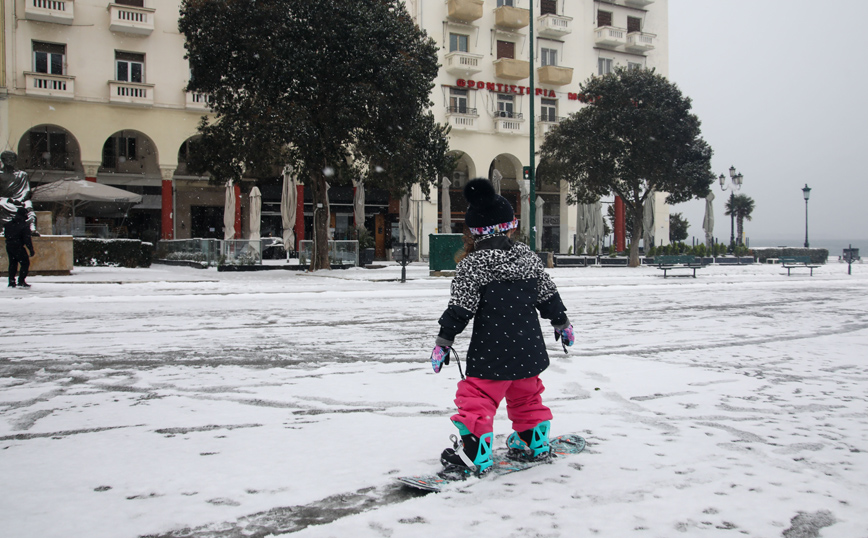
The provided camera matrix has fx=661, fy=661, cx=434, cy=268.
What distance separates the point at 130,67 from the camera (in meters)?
28.4

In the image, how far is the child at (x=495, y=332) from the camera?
9.70 feet

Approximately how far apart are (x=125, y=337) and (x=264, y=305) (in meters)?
3.90

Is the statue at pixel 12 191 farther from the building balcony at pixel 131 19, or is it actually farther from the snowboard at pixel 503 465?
the building balcony at pixel 131 19

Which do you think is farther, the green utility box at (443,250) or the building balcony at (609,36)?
the building balcony at (609,36)

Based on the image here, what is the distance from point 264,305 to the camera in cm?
1108

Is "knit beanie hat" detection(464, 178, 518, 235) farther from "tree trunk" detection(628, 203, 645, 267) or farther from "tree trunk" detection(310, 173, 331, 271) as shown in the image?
"tree trunk" detection(628, 203, 645, 267)

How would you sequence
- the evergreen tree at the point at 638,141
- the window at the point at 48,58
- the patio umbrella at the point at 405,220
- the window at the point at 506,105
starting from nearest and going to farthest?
the window at the point at 48,58 → the evergreen tree at the point at 638,141 → the patio umbrella at the point at 405,220 → the window at the point at 506,105

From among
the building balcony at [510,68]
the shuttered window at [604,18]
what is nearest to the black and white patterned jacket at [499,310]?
the building balcony at [510,68]

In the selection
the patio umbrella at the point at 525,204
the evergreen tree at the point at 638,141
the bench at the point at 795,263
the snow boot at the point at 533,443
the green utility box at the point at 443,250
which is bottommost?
the snow boot at the point at 533,443

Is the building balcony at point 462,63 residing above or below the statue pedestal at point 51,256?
above

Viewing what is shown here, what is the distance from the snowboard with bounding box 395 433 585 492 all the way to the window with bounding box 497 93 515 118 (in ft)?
109

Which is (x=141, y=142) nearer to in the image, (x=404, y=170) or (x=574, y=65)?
(x=404, y=170)

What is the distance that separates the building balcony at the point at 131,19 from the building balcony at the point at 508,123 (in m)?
17.0

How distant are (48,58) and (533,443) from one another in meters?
30.1
